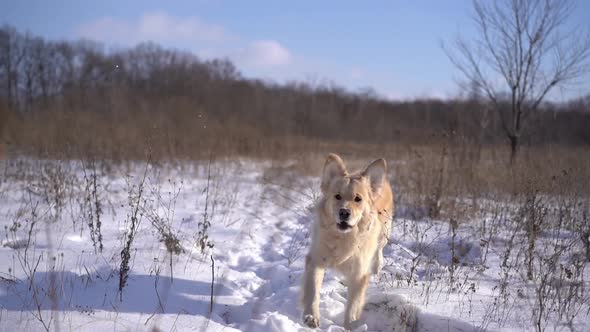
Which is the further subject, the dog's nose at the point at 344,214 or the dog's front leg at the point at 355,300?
the dog's nose at the point at 344,214

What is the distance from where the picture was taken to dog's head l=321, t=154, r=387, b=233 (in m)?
2.99

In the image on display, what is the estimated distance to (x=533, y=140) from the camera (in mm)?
7586

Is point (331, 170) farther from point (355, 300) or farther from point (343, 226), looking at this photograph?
point (355, 300)

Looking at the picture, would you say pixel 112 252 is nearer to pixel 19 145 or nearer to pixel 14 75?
pixel 19 145

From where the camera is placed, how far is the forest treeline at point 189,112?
309 inches

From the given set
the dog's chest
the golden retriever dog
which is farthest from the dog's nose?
the dog's chest

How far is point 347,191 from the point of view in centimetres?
309

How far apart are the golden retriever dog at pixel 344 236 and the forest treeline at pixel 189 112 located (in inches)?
58.1

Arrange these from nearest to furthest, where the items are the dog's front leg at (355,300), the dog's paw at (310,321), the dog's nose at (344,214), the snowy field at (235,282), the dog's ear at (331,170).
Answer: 1. the snowy field at (235,282)
2. the dog's paw at (310,321)
3. the dog's front leg at (355,300)
4. the dog's nose at (344,214)
5. the dog's ear at (331,170)

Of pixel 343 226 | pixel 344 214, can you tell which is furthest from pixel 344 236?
pixel 344 214

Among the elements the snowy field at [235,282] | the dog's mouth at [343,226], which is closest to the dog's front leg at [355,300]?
the snowy field at [235,282]

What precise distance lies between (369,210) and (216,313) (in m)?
1.49

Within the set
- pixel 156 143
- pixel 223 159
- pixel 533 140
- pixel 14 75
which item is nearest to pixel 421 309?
pixel 533 140

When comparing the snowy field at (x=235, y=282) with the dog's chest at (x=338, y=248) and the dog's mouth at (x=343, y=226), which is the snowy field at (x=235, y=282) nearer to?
the dog's chest at (x=338, y=248)
